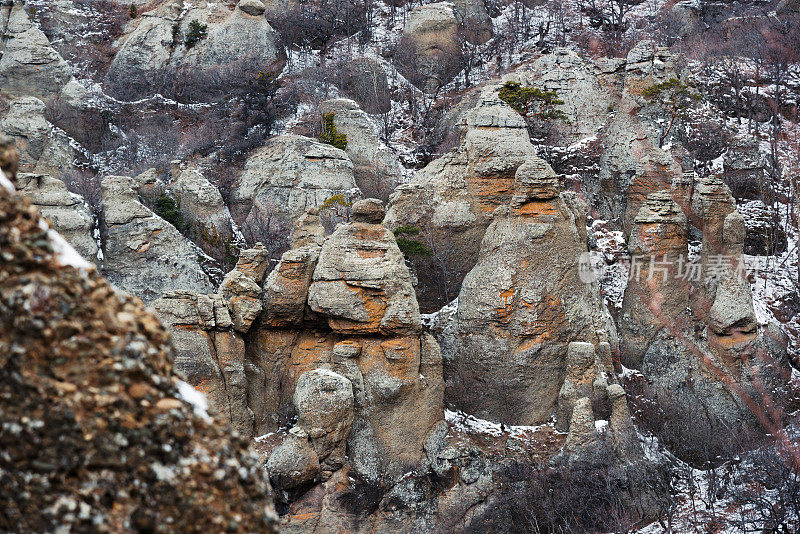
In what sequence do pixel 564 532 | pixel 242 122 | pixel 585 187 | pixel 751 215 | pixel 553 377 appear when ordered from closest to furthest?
pixel 564 532 < pixel 553 377 < pixel 751 215 < pixel 585 187 < pixel 242 122

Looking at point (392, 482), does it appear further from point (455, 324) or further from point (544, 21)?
point (544, 21)

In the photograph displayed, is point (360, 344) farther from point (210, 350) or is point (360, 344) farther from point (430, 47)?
point (430, 47)

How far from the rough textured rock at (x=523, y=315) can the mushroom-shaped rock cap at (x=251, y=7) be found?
26.6m

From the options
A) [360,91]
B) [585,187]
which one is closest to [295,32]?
[360,91]

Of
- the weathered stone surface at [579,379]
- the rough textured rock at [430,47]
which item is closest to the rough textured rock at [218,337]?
the weathered stone surface at [579,379]

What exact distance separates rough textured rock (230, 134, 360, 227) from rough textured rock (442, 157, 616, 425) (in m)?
9.60

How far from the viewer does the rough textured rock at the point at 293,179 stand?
2514 centimetres

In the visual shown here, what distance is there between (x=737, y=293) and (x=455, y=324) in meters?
6.42

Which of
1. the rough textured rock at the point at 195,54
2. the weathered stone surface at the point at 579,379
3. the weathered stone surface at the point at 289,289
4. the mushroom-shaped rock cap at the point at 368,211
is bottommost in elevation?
the rough textured rock at the point at 195,54

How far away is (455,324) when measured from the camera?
17.0 meters

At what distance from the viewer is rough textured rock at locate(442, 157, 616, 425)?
53.6ft

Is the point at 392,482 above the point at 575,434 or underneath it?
underneath

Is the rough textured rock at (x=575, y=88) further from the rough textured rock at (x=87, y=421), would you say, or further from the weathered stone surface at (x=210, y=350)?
the rough textured rock at (x=87, y=421)

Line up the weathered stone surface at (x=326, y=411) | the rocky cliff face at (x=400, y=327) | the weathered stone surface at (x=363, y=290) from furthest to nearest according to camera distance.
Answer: the weathered stone surface at (x=363, y=290)
the weathered stone surface at (x=326, y=411)
the rocky cliff face at (x=400, y=327)
